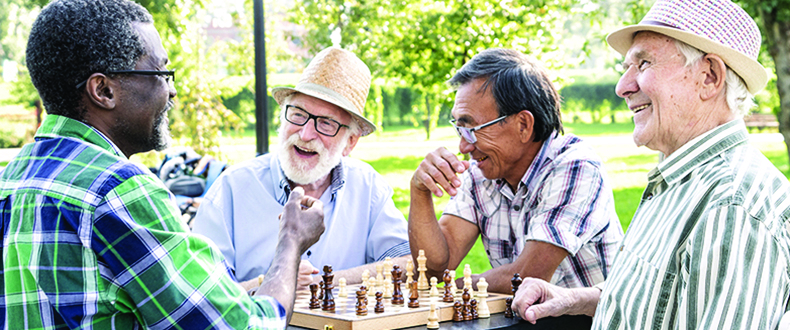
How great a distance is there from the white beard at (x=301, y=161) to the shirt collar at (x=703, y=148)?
1949 millimetres

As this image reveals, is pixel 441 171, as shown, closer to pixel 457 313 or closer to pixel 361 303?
pixel 457 313

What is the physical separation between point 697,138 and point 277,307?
51.7 inches

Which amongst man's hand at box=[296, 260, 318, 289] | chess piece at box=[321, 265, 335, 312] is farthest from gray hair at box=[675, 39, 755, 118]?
man's hand at box=[296, 260, 318, 289]

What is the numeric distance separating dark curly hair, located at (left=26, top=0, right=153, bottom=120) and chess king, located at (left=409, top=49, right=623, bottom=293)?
1.69 meters

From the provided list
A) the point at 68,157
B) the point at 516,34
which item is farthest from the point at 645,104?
the point at 516,34

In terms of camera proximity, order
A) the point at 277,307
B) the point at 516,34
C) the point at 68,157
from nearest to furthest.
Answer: the point at 68,157 < the point at 277,307 < the point at 516,34

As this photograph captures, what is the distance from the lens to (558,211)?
301cm

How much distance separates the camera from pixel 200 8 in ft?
27.4

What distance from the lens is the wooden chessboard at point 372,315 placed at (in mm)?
2248

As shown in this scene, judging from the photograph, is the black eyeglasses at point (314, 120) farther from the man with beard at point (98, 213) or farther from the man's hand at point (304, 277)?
the man with beard at point (98, 213)

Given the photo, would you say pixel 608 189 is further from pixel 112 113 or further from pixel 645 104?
pixel 112 113

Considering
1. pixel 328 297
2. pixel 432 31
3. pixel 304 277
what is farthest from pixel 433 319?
pixel 432 31

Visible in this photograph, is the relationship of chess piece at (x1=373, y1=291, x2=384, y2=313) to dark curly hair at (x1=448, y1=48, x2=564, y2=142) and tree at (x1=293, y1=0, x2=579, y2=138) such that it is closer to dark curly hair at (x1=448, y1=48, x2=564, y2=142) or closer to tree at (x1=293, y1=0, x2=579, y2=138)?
dark curly hair at (x1=448, y1=48, x2=564, y2=142)

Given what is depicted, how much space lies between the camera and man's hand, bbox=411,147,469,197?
3.06 m
